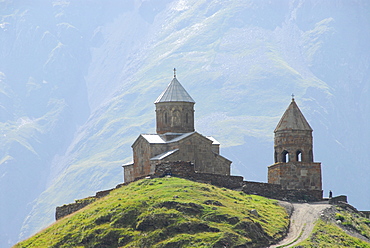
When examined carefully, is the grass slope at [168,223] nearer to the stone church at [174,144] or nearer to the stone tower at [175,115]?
the stone church at [174,144]

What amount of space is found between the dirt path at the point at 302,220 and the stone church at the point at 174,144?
7.61 metres

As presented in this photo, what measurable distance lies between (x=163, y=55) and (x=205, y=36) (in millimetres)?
9703

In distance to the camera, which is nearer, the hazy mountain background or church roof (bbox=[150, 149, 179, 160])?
church roof (bbox=[150, 149, 179, 160])

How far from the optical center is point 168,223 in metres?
41.2

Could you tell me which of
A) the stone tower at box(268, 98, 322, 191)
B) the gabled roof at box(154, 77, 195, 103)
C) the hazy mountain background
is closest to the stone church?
the gabled roof at box(154, 77, 195, 103)

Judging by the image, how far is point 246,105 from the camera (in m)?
173

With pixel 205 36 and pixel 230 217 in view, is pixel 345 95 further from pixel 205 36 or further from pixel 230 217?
pixel 230 217

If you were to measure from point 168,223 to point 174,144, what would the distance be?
17856 millimetres

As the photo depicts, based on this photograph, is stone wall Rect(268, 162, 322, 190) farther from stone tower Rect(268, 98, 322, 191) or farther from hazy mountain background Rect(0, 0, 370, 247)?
hazy mountain background Rect(0, 0, 370, 247)

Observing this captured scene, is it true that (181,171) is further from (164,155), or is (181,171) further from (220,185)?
(164,155)

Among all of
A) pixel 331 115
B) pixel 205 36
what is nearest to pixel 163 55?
pixel 205 36

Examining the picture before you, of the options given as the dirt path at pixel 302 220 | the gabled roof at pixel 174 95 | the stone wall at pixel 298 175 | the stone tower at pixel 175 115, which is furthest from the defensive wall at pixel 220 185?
the gabled roof at pixel 174 95

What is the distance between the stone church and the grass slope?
10.9 m

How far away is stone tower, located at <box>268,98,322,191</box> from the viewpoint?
5944 centimetres
